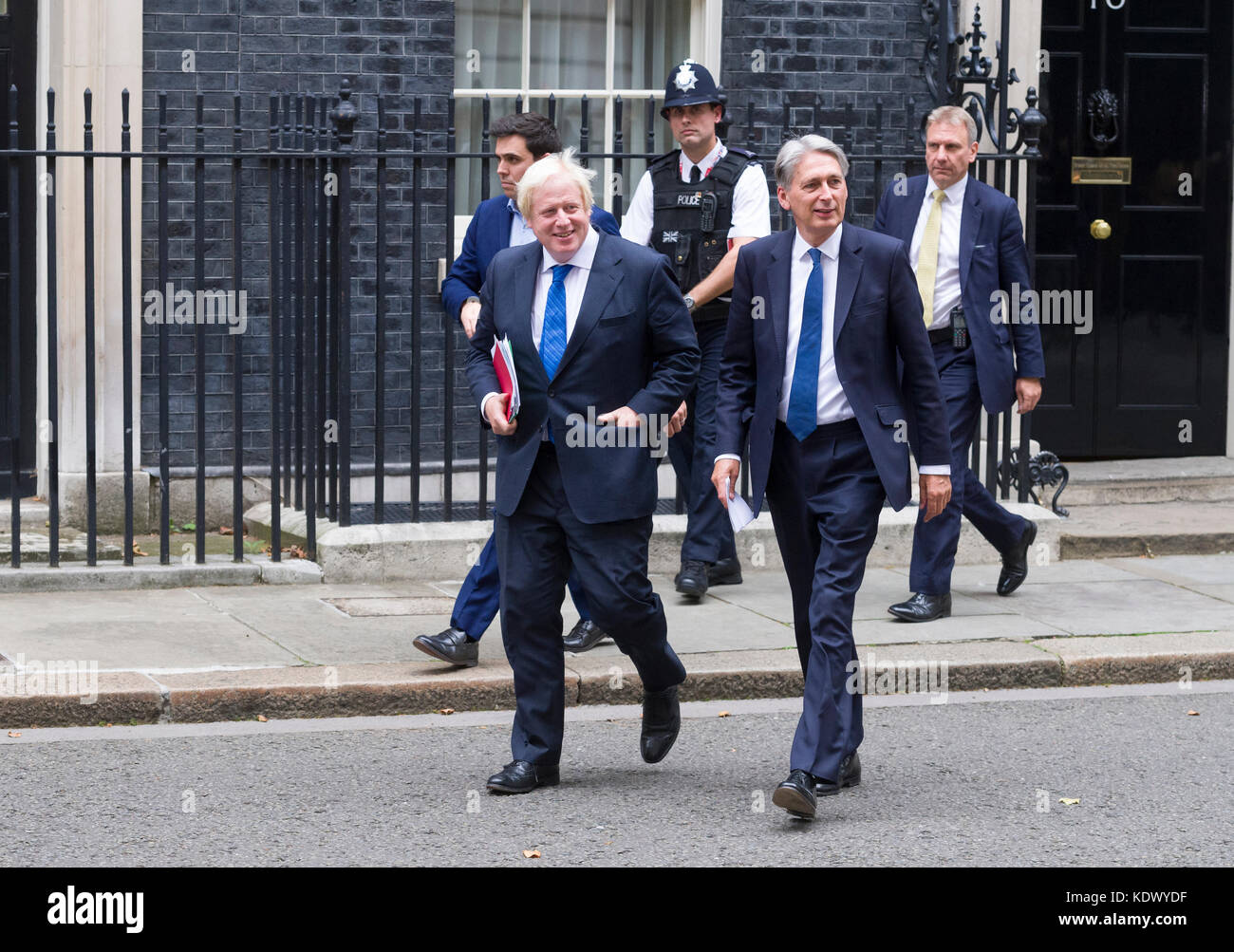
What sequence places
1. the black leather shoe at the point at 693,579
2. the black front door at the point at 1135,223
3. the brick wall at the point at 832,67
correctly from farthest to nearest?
the black front door at the point at 1135,223 < the brick wall at the point at 832,67 < the black leather shoe at the point at 693,579

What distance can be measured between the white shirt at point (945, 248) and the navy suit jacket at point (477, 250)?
156cm

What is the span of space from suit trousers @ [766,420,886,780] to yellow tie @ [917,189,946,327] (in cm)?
236

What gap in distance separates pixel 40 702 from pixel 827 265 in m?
2.96

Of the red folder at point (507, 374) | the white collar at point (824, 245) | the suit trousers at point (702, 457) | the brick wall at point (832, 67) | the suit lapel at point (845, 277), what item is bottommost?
the suit trousers at point (702, 457)

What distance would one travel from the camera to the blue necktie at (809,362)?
5.44 metres

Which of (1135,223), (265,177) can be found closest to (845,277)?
(265,177)

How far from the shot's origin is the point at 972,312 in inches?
305

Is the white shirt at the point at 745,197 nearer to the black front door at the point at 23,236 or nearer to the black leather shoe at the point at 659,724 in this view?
the black leather shoe at the point at 659,724

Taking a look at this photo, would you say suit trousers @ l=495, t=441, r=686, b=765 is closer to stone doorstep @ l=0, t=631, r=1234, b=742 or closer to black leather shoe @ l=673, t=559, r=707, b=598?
stone doorstep @ l=0, t=631, r=1234, b=742

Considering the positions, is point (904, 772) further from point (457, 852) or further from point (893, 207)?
point (893, 207)

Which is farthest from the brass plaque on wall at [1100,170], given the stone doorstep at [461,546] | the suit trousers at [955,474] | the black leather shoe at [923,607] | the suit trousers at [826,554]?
the suit trousers at [826,554]

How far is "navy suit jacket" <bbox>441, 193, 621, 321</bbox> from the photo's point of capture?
687cm

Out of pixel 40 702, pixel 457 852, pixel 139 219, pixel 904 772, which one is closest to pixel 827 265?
pixel 904 772

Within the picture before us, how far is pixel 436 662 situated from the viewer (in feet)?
22.8
